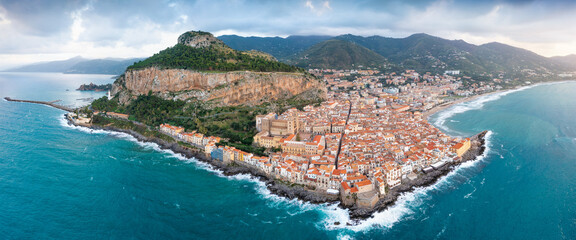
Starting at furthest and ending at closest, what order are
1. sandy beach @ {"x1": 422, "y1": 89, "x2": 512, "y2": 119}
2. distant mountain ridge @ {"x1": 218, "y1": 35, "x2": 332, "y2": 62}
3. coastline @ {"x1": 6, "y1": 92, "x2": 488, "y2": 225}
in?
1. distant mountain ridge @ {"x1": 218, "y1": 35, "x2": 332, "y2": 62}
2. sandy beach @ {"x1": 422, "y1": 89, "x2": 512, "y2": 119}
3. coastline @ {"x1": 6, "y1": 92, "x2": 488, "y2": 225}

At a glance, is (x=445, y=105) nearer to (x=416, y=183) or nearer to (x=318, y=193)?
(x=416, y=183)

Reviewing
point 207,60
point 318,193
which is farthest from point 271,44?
point 318,193

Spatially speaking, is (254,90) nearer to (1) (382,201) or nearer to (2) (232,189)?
(2) (232,189)

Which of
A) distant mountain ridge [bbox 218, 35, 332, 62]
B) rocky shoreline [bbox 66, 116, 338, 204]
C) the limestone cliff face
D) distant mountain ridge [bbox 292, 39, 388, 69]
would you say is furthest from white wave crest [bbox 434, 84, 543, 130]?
distant mountain ridge [bbox 218, 35, 332, 62]

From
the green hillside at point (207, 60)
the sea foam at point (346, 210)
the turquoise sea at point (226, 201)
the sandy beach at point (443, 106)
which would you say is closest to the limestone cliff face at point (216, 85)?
the green hillside at point (207, 60)

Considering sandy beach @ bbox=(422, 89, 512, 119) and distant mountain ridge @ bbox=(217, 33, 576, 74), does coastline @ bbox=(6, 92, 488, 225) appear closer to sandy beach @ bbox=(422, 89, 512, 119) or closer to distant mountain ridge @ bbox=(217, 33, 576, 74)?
sandy beach @ bbox=(422, 89, 512, 119)
